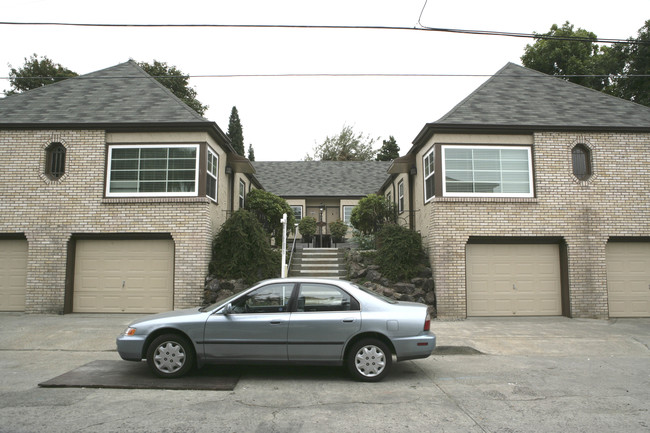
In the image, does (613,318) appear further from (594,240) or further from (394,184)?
(394,184)

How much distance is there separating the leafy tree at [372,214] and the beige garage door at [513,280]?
4.12 meters

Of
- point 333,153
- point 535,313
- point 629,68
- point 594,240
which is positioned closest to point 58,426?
point 535,313

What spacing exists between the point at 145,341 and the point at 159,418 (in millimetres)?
1579

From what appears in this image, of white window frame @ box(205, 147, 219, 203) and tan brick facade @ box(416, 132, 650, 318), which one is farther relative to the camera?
white window frame @ box(205, 147, 219, 203)

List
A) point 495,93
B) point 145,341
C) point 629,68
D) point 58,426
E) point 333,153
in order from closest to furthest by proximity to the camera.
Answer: point 58,426
point 145,341
point 495,93
point 629,68
point 333,153

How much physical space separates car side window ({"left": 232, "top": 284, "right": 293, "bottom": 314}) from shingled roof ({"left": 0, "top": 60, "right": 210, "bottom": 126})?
722cm

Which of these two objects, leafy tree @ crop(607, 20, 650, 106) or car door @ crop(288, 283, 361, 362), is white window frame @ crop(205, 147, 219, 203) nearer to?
car door @ crop(288, 283, 361, 362)

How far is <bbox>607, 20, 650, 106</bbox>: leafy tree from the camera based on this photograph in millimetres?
19344

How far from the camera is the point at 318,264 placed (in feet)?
46.0

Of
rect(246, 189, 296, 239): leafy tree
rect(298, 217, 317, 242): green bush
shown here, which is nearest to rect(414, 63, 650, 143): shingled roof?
rect(246, 189, 296, 239): leafy tree

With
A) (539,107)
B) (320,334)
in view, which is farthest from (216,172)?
(539,107)

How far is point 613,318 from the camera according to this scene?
11.4m

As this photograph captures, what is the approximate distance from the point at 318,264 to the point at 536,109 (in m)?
8.19

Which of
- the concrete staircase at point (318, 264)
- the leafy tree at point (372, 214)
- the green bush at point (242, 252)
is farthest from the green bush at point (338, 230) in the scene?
the green bush at point (242, 252)
